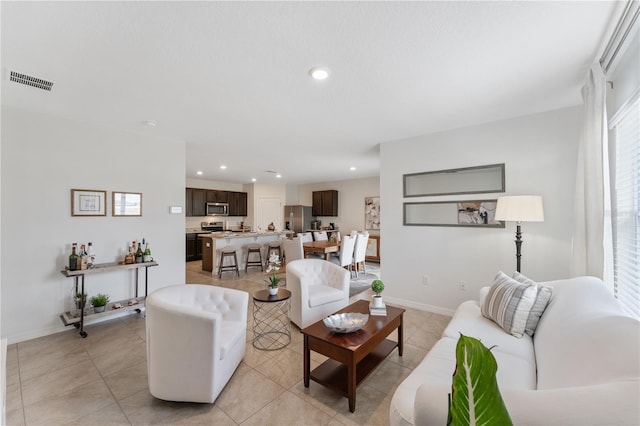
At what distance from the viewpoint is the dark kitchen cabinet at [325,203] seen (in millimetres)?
8633

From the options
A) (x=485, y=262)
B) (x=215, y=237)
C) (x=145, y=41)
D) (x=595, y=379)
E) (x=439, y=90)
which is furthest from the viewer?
(x=215, y=237)

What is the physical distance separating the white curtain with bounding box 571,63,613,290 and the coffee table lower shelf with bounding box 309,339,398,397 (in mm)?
1805

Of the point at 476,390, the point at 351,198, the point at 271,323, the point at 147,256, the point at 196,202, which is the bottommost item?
the point at 271,323

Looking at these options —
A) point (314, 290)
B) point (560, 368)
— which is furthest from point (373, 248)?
point (560, 368)

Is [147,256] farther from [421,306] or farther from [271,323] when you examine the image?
[421,306]

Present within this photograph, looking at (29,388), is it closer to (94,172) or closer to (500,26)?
(94,172)

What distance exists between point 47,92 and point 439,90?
362 cm

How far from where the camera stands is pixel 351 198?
8414 millimetres

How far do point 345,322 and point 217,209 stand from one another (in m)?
7.22

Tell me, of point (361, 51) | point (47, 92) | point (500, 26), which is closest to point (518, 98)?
point (500, 26)

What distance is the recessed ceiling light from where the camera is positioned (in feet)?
6.85

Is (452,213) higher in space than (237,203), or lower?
lower

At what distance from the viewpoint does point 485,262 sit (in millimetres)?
3318

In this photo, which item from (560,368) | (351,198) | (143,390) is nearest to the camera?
(560,368)
